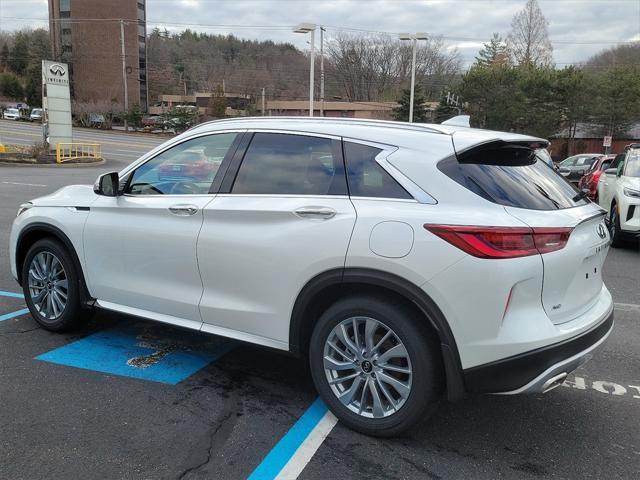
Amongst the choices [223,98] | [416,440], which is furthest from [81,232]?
[223,98]

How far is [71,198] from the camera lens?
448 cm

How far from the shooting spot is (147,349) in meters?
4.41

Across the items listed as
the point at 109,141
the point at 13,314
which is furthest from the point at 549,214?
the point at 109,141

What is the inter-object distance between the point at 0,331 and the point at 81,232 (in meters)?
1.25

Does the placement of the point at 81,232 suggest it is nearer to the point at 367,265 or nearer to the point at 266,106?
the point at 367,265

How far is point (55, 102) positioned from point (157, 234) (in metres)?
26.8

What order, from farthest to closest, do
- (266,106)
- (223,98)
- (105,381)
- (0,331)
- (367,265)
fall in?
(266,106) < (223,98) < (0,331) < (105,381) < (367,265)

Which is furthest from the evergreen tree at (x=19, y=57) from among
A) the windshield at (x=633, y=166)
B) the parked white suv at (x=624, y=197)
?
the windshield at (x=633, y=166)

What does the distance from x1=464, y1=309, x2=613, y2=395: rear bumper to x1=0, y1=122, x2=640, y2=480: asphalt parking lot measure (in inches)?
18.1

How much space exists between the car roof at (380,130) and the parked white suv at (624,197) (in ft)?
19.8

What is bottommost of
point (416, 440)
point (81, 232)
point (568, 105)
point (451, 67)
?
A: point (416, 440)

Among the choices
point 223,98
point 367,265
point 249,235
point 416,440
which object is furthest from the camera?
point 223,98

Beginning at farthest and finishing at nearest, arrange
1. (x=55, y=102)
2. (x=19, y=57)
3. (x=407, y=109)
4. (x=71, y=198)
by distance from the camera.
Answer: (x=19, y=57) < (x=407, y=109) < (x=55, y=102) < (x=71, y=198)

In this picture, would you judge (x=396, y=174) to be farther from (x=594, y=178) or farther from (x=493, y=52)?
(x=493, y=52)
